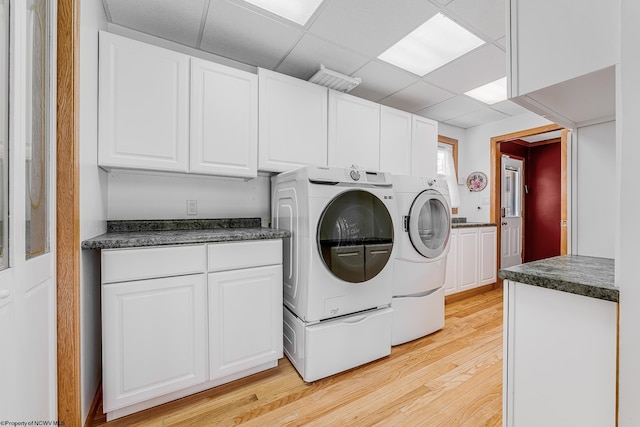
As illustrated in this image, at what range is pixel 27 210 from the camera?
90 centimetres

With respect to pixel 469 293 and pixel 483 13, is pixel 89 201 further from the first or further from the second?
pixel 469 293

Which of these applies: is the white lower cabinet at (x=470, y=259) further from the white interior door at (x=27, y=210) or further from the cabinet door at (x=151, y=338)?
the white interior door at (x=27, y=210)

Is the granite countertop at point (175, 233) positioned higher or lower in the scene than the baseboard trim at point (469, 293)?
higher

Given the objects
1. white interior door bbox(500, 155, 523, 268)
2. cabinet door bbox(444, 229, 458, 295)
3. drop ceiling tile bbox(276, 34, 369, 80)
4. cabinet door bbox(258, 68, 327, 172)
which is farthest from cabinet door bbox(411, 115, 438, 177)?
white interior door bbox(500, 155, 523, 268)

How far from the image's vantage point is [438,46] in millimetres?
2117

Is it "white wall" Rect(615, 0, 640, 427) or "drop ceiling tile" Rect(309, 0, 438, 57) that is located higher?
"drop ceiling tile" Rect(309, 0, 438, 57)

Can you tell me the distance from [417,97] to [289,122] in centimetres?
165

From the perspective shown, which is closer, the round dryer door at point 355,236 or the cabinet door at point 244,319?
the cabinet door at point 244,319

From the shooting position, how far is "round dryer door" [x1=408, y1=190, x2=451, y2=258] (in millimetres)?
2199

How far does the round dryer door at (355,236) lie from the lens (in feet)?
5.71

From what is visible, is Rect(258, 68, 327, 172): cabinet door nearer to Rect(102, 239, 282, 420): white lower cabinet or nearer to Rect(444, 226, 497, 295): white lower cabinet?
Rect(102, 239, 282, 420): white lower cabinet

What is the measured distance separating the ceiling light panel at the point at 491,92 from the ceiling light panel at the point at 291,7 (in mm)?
2029

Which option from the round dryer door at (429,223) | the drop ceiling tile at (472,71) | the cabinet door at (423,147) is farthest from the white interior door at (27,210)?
the cabinet door at (423,147)

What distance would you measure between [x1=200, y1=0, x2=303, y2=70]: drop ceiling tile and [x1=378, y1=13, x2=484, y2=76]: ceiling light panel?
0.83 metres
